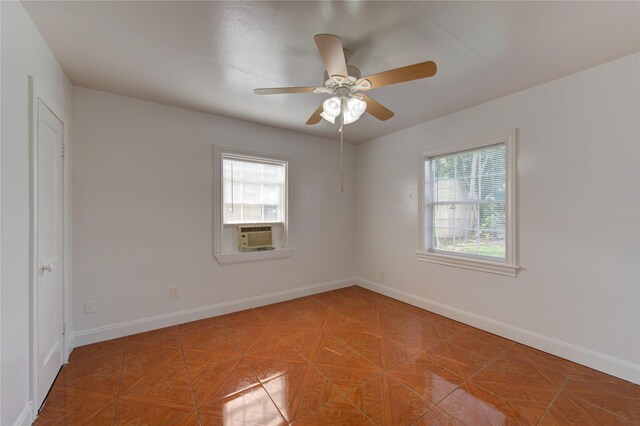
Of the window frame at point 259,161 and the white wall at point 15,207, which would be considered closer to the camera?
the white wall at point 15,207

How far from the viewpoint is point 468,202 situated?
124 inches

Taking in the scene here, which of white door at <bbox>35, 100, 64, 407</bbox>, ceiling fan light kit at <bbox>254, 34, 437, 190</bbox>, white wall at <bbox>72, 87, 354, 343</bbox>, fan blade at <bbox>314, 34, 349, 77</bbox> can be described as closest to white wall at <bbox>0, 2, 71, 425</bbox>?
white door at <bbox>35, 100, 64, 407</bbox>

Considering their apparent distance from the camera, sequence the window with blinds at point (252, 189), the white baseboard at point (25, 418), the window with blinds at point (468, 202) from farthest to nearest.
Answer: the window with blinds at point (252, 189), the window with blinds at point (468, 202), the white baseboard at point (25, 418)

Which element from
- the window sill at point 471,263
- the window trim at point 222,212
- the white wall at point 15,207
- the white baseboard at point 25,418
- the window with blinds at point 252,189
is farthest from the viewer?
the window with blinds at point 252,189

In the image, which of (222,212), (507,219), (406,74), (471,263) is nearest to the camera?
(406,74)

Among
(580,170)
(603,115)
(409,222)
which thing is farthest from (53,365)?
(603,115)

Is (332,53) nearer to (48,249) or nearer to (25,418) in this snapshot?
(48,249)

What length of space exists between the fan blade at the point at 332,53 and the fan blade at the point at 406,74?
0.75 ft

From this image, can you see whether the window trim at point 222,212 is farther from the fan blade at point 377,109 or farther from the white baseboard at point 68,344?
the fan blade at point 377,109

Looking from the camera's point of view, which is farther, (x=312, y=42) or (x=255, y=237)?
(x=255, y=237)

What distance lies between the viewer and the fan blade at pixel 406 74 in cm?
157

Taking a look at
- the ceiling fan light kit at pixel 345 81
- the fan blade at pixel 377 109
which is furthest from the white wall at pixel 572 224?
the ceiling fan light kit at pixel 345 81

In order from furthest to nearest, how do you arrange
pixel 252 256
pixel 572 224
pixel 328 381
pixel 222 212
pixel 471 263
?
pixel 252 256, pixel 222 212, pixel 471 263, pixel 572 224, pixel 328 381

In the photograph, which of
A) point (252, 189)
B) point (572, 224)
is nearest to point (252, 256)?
point (252, 189)
